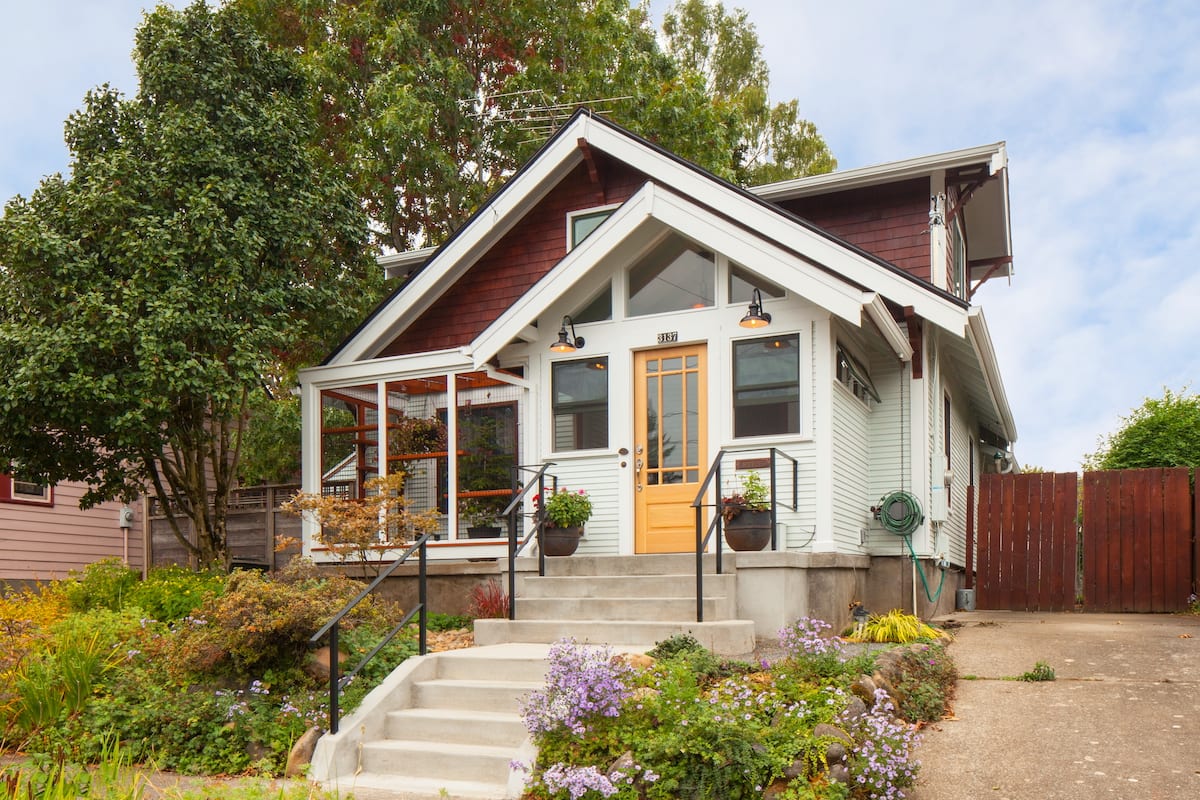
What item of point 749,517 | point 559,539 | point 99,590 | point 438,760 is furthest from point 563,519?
point 99,590

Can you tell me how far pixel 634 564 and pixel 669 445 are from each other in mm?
1541

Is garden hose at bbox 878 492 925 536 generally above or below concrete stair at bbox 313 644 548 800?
above

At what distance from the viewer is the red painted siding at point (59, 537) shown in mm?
15250

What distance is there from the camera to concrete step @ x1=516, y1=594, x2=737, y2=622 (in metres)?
8.52

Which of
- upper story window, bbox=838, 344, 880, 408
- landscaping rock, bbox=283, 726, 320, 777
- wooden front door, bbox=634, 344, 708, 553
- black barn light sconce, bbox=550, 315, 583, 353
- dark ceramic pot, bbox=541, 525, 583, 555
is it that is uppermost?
black barn light sconce, bbox=550, 315, 583, 353

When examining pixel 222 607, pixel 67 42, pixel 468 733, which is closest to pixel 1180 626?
pixel 468 733

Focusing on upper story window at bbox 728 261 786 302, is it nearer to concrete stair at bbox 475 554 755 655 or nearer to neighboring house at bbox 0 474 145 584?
concrete stair at bbox 475 554 755 655

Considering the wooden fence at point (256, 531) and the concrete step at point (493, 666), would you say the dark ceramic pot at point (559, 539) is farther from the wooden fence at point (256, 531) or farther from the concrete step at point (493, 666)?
the wooden fence at point (256, 531)

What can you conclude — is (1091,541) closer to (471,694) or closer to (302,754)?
(471,694)

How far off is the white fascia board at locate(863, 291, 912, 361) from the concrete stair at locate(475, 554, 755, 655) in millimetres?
2703

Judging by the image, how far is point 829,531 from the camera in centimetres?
966

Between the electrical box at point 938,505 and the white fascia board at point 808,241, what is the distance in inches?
94.2

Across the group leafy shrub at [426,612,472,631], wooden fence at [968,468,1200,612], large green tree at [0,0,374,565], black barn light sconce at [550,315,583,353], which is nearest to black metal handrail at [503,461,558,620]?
leafy shrub at [426,612,472,631]

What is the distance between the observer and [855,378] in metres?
10.7
